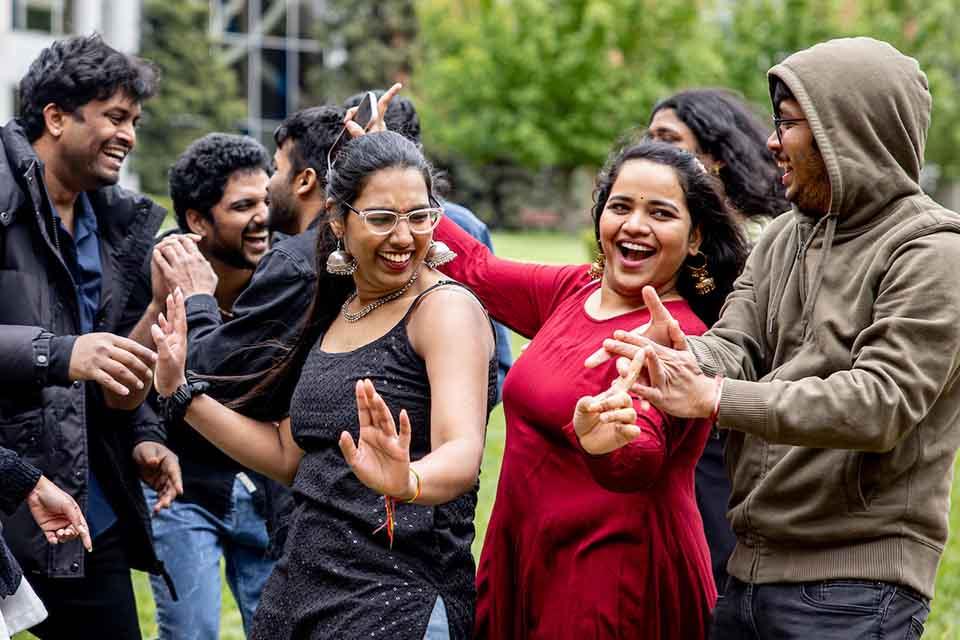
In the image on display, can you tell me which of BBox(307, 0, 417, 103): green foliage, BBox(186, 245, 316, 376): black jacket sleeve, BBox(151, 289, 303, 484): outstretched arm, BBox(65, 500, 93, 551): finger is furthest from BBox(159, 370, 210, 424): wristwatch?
BBox(307, 0, 417, 103): green foliage

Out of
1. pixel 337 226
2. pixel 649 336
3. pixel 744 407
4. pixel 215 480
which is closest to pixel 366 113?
pixel 337 226

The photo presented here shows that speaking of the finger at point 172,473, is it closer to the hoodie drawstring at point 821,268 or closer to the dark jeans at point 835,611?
the dark jeans at point 835,611

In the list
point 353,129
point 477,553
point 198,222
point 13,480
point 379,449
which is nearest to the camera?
point 379,449

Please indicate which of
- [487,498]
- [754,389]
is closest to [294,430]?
[754,389]

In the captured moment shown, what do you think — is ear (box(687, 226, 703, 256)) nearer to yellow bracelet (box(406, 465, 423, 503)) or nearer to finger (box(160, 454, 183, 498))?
yellow bracelet (box(406, 465, 423, 503))

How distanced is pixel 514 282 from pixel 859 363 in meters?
1.44

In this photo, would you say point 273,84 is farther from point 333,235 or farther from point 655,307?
point 655,307

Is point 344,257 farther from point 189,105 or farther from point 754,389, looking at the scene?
point 189,105

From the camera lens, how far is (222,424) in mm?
3773

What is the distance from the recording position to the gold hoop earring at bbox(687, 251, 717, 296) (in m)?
3.79

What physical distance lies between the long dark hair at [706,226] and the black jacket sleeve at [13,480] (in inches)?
75.3

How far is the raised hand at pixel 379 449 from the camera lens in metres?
2.98

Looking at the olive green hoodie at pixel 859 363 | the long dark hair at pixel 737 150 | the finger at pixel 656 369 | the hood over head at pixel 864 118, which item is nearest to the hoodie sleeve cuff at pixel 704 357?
the olive green hoodie at pixel 859 363

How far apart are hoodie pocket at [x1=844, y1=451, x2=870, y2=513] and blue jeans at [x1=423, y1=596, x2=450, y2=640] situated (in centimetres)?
106
